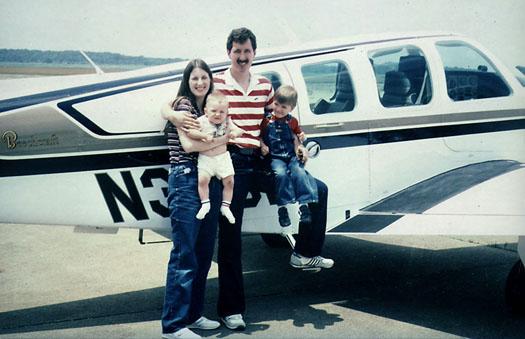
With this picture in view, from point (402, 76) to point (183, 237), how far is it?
3007mm

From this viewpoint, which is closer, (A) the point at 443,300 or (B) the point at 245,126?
(B) the point at 245,126

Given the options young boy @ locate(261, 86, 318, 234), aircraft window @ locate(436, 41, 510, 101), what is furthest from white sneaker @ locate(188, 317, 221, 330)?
aircraft window @ locate(436, 41, 510, 101)

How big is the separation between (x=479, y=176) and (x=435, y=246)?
240 centimetres

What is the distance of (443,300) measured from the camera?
616 cm

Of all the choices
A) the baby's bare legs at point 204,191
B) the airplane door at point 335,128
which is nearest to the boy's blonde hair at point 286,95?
the airplane door at point 335,128

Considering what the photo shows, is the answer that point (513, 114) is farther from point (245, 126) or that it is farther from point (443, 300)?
point (245, 126)

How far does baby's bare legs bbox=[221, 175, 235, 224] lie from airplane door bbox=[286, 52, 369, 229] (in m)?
1.16

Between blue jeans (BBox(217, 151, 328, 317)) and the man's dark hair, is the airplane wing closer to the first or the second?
blue jeans (BBox(217, 151, 328, 317))

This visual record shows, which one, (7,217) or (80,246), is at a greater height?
(7,217)

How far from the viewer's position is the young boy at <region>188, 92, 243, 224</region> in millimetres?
4785

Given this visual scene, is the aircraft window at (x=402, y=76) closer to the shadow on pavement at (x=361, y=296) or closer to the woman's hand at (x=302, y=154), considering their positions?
the woman's hand at (x=302, y=154)

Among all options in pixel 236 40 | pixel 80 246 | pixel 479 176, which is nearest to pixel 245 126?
pixel 236 40

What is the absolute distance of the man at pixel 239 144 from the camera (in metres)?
5.09

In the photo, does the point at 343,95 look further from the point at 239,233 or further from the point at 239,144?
the point at 239,233
